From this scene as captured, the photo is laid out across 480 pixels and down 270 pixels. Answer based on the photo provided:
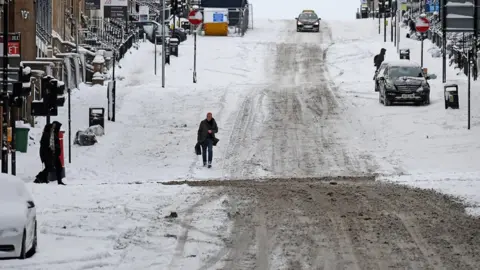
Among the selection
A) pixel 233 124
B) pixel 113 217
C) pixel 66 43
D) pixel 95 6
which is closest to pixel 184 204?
pixel 113 217

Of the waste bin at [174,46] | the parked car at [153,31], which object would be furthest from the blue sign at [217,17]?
the waste bin at [174,46]

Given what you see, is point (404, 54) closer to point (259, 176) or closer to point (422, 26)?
point (422, 26)

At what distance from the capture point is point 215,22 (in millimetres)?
78688

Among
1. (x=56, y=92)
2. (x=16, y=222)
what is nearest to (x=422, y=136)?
(x=56, y=92)

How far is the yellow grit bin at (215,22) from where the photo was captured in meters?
78.4

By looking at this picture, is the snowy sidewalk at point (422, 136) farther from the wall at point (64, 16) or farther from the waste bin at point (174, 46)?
the wall at point (64, 16)

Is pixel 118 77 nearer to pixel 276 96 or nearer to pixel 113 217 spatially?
pixel 276 96

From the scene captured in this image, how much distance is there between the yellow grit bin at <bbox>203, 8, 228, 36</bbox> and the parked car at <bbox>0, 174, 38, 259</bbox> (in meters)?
61.5

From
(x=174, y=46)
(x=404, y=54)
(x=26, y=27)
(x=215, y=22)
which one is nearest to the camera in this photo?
(x=26, y=27)

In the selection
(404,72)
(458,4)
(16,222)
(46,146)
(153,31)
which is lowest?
(46,146)

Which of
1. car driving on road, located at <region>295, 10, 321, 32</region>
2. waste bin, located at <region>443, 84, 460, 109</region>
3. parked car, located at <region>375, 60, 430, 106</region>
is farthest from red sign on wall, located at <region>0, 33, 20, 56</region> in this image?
car driving on road, located at <region>295, 10, 321, 32</region>

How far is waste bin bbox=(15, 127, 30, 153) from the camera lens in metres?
33.8

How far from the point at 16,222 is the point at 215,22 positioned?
63282 millimetres

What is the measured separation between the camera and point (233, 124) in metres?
40.7
